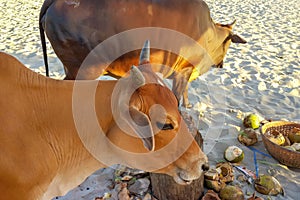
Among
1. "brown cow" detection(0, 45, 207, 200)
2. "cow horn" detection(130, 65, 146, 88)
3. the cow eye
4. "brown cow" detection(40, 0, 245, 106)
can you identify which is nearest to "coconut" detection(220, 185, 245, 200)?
"brown cow" detection(0, 45, 207, 200)

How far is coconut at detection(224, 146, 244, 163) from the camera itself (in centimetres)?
346

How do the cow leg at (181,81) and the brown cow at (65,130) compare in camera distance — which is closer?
the brown cow at (65,130)

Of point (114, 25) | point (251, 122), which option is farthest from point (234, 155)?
point (114, 25)

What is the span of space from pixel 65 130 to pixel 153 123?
1.74ft

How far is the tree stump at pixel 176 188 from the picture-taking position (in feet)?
9.18

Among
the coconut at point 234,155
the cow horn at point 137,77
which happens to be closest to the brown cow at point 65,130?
the cow horn at point 137,77

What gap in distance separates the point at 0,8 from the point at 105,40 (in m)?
6.79

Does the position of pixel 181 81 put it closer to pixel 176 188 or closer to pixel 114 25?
pixel 114 25

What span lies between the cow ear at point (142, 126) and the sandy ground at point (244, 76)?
1.42m

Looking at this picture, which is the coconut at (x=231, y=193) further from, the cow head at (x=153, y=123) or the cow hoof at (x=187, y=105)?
the cow hoof at (x=187, y=105)

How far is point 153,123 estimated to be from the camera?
196cm

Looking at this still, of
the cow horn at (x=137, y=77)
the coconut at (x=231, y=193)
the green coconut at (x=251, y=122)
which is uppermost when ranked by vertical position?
the cow horn at (x=137, y=77)

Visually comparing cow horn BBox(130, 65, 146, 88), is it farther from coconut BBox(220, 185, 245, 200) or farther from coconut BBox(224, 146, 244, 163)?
coconut BBox(224, 146, 244, 163)

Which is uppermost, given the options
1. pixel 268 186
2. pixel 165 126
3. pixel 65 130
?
pixel 165 126
